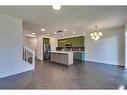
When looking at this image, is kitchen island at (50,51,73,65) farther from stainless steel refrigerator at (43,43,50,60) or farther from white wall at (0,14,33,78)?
white wall at (0,14,33,78)

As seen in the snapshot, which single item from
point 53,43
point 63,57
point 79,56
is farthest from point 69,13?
point 53,43

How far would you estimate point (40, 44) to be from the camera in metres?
10.3

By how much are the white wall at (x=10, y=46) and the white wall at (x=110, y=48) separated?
18.9 ft

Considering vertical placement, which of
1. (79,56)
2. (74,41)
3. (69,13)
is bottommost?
(79,56)

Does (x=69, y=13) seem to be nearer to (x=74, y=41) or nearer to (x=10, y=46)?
(x=10, y=46)

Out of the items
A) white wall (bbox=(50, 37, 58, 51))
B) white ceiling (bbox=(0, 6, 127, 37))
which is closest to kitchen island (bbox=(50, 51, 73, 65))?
white ceiling (bbox=(0, 6, 127, 37))

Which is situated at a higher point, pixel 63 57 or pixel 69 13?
pixel 69 13

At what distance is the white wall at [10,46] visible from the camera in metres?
4.24

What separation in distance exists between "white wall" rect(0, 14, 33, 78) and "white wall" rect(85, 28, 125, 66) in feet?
18.9

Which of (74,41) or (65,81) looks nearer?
(65,81)

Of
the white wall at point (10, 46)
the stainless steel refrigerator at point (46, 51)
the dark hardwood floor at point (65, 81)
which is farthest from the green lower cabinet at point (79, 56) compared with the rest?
the white wall at point (10, 46)

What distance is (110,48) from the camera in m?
7.52

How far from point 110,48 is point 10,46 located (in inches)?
250
